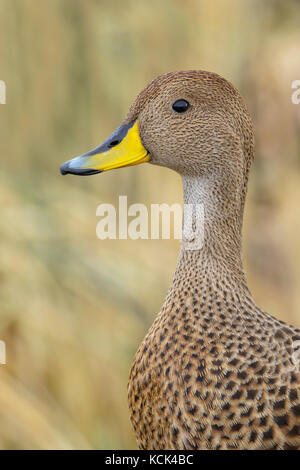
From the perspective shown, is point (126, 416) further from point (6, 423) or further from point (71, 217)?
point (71, 217)

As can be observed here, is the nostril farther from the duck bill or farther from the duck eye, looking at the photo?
the duck eye

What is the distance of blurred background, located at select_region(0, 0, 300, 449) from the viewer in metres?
2.03

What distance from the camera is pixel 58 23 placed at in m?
2.23

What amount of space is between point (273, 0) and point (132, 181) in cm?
70

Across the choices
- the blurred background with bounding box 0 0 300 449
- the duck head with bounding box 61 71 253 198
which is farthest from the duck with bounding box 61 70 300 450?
the blurred background with bounding box 0 0 300 449

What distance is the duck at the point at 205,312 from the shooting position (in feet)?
4.17

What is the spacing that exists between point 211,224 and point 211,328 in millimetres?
185

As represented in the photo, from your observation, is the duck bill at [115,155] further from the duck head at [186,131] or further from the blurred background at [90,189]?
the blurred background at [90,189]

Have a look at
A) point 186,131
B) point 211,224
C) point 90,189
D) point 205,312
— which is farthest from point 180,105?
point 90,189

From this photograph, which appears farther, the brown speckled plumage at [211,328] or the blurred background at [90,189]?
the blurred background at [90,189]

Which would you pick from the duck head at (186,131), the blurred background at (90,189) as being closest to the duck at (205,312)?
the duck head at (186,131)

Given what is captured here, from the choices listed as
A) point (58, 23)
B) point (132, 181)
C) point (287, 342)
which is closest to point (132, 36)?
point (58, 23)

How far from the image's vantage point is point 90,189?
235cm

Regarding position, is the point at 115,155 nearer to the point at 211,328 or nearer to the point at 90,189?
the point at 211,328
